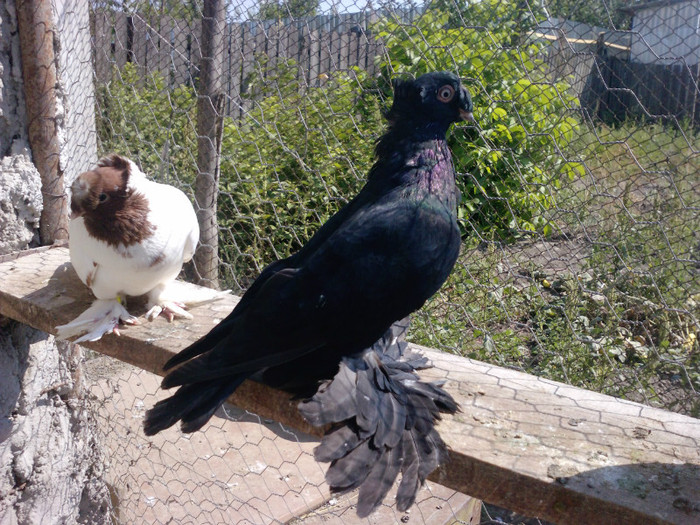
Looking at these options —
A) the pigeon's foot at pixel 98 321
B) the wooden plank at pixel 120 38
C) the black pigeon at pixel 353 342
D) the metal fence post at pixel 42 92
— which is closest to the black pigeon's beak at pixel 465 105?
the black pigeon at pixel 353 342

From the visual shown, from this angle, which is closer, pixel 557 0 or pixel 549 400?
pixel 549 400

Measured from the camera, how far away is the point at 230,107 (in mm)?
3430

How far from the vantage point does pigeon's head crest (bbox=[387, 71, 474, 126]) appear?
1.32m

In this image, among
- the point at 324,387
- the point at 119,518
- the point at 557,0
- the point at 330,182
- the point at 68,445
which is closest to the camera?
the point at 324,387

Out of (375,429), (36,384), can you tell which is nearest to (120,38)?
(36,384)

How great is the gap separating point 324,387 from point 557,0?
1338mm

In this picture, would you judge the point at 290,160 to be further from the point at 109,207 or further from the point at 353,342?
the point at 353,342

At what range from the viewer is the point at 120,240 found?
4.79 feet

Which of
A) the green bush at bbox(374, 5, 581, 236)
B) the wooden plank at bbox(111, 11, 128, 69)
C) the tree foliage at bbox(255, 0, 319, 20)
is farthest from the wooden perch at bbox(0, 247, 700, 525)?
the wooden plank at bbox(111, 11, 128, 69)

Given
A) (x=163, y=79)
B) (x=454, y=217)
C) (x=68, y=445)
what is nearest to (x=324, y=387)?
(x=454, y=217)

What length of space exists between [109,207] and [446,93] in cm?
86

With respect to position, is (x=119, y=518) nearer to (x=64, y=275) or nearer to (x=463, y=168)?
(x=64, y=275)

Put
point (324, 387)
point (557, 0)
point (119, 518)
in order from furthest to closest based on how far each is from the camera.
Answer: point (119, 518)
point (557, 0)
point (324, 387)

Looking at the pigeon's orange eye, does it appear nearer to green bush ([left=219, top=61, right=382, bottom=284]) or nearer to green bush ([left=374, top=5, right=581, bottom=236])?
green bush ([left=374, top=5, right=581, bottom=236])
